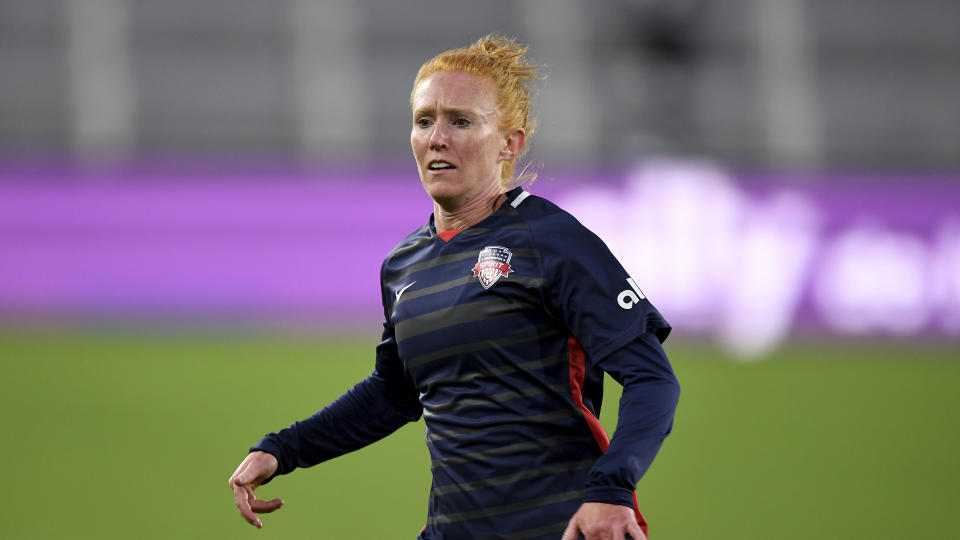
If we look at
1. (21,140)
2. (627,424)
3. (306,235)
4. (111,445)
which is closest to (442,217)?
(627,424)

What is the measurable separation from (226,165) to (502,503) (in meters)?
7.74

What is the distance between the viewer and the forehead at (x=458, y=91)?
9.00 ft

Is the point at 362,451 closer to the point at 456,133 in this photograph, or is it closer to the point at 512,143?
the point at 512,143

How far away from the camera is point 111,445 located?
23.1 feet

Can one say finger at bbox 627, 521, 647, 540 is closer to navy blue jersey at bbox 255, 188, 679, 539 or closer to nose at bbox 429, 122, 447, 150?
navy blue jersey at bbox 255, 188, 679, 539

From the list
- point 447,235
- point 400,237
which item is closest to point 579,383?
point 447,235

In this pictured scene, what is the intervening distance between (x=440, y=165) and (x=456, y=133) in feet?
0.29

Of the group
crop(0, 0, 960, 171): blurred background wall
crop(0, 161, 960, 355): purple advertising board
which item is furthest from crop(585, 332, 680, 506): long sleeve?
crop(0, 0, 960, 171): blurred background wall

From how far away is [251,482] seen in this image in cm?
292

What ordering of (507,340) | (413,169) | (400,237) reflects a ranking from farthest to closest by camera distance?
(413,169)
(400,237)
(507,340)

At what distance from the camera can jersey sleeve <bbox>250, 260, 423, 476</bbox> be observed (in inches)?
119

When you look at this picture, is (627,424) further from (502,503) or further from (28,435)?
(28,435)

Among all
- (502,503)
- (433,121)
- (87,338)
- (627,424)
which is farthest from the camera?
(87,338)

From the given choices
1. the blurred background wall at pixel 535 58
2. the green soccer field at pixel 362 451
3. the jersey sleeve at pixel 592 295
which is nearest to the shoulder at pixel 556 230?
the jersey sleeve at pixel 592 295
